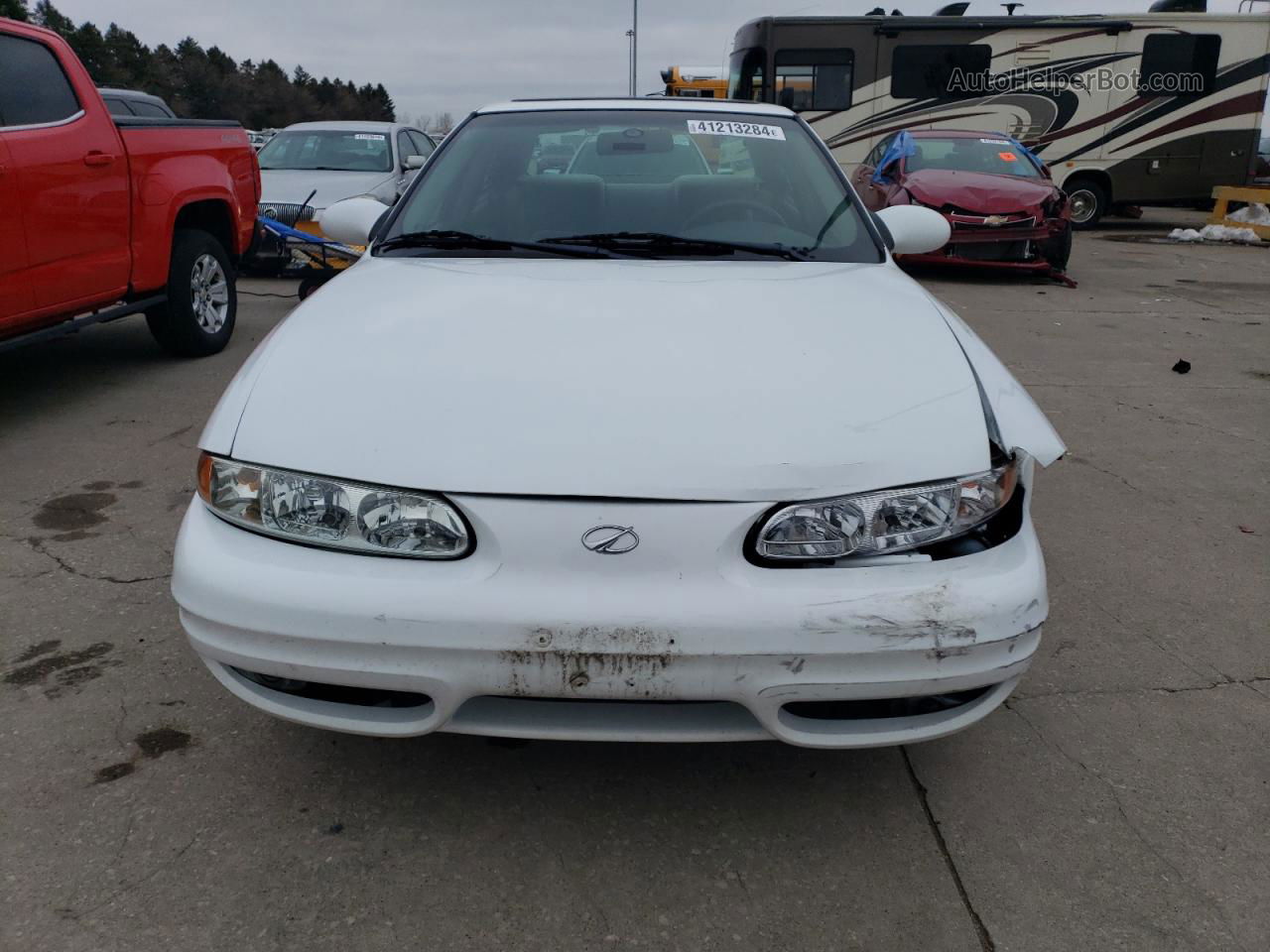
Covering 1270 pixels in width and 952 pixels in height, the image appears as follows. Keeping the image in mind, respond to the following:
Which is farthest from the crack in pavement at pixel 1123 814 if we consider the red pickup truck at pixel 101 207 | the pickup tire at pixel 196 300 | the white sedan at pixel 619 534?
the pickup tire at pixel 196 300

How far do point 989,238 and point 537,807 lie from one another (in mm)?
8880

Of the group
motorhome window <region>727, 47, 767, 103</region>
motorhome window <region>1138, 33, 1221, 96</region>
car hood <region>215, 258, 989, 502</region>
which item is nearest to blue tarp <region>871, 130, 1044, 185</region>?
motorhome window <region>727, 47, 767, 103</region>

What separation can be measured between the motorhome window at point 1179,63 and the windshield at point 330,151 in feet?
37.3

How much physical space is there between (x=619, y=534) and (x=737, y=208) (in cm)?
170

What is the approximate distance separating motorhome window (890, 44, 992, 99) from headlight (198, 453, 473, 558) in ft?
48.5

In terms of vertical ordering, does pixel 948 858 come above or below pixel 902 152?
below

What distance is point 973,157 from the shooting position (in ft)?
35.6

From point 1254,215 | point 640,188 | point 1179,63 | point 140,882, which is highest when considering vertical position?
point 1179,63

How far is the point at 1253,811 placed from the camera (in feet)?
7.23

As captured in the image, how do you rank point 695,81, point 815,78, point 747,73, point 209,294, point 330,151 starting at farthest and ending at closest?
point 695,81 < point 747,73 < point 815,78 < point 330,151 < point 209,294

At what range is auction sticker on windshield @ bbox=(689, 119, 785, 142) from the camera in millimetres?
3396

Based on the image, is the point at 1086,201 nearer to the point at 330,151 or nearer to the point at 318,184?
the point at 330,151

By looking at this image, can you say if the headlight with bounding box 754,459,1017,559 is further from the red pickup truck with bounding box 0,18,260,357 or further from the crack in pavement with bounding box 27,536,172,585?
the red pickup truck with bounding box 0,18,260,357

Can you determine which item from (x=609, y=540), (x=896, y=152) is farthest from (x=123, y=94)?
(x=609, y=540)
